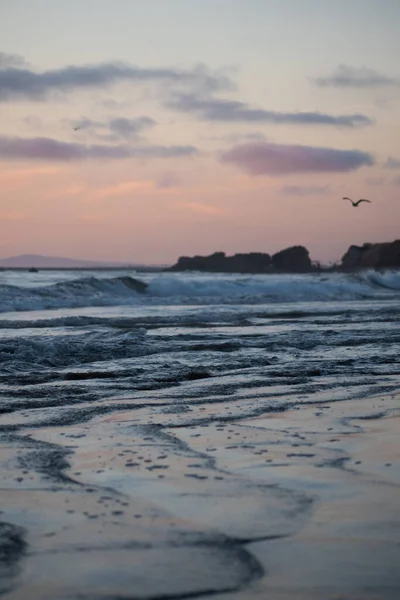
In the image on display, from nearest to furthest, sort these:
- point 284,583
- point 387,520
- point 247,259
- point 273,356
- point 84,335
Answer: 1. point 284,583
2. point 387,520
3. point 273,356
4. point 84,335
5. point 247,259

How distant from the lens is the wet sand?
2.61 m

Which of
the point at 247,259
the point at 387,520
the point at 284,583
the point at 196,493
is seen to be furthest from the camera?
the point at 247,259

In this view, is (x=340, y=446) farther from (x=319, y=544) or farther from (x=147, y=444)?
(x=319, y=544)

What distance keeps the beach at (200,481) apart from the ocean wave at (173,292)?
1469cm

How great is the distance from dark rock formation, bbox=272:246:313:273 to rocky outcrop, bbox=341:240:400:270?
5092 mm

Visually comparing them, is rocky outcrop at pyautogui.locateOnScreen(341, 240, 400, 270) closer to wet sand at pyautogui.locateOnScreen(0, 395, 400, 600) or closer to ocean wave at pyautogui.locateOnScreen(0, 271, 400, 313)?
ocean wave at pyautogui.locateOnScreen(0, 271, 400, 313)

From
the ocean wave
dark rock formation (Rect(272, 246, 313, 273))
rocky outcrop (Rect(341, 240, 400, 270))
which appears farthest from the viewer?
rocky outcrop (Rect(341, 240, 400, 270))

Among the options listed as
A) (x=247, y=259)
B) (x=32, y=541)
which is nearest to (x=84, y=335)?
(x=32, y=541)

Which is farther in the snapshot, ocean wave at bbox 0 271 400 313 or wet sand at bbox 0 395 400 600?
ocean wave at bbox 0 271 400 313

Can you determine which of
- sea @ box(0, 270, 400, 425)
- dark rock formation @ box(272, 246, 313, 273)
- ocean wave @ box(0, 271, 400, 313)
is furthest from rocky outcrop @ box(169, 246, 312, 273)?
sea @ box(0, 270, 400, 425)

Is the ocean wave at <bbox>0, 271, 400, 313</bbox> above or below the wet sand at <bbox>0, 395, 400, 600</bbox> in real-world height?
above

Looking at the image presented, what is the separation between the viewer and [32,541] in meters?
2.97

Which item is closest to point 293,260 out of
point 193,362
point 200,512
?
point 193,362

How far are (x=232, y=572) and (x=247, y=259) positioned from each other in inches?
3741
